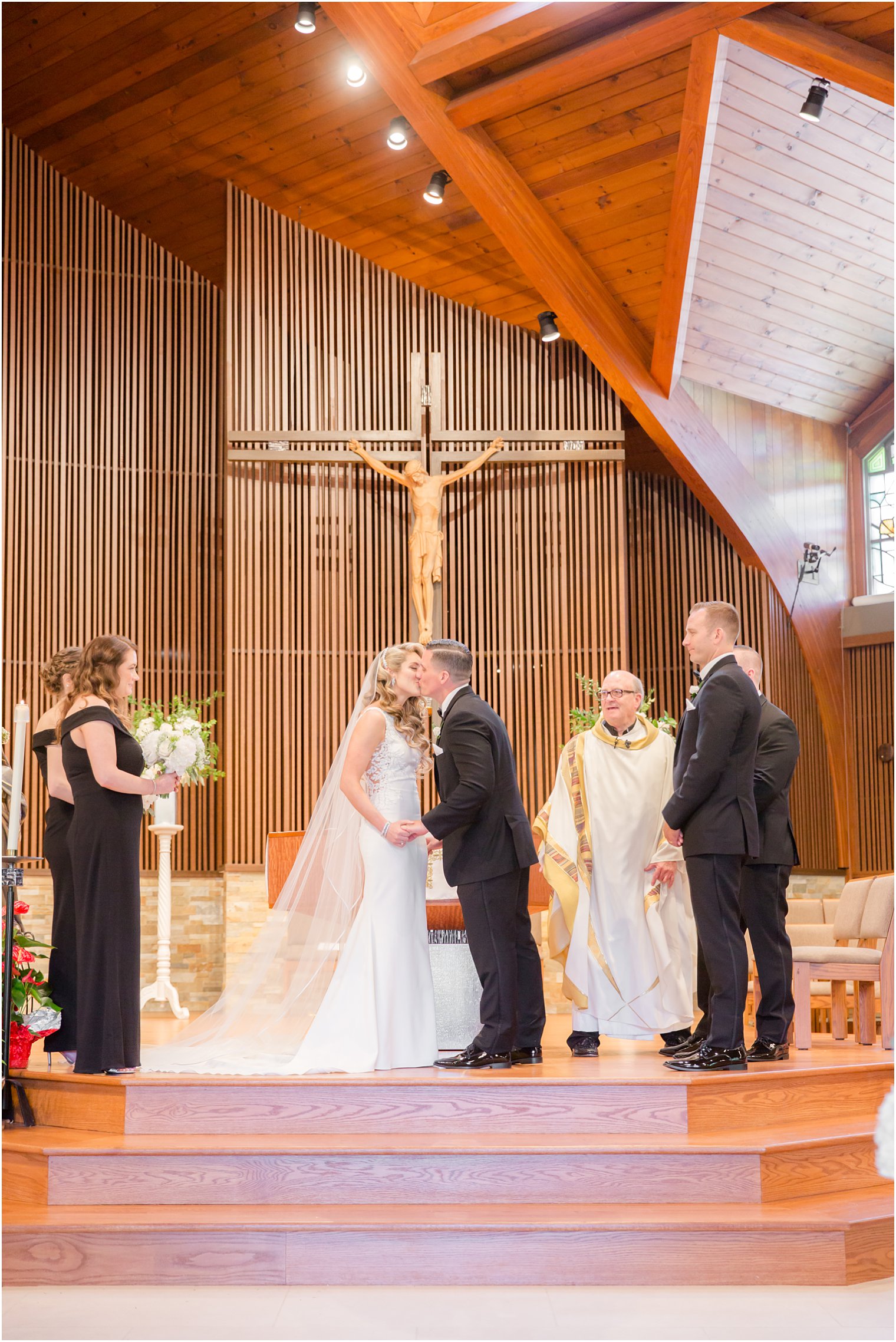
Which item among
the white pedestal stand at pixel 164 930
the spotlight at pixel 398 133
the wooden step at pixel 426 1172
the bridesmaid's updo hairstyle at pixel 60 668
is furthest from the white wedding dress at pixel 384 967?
the spotlight at pixel 398 133

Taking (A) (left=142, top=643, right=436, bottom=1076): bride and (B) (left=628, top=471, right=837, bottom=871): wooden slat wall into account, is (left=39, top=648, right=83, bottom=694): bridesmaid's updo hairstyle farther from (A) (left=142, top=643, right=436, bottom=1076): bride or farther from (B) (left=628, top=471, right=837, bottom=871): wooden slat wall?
(B) (left=628, top=471, right=837, bottom=871): wooden slat wall

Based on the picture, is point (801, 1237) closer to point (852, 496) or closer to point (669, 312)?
point (669, 312)

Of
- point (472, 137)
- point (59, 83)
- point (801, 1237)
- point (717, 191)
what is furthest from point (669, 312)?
point (801, 1237)

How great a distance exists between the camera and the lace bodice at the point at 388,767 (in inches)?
195

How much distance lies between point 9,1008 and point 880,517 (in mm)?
7698

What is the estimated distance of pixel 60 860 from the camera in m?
4.97

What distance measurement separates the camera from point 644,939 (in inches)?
203

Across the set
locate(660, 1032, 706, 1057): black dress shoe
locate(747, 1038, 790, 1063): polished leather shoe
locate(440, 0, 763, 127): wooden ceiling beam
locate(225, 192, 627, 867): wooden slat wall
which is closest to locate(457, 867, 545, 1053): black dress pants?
locate(660, 1032, 706, 1057): black dress shoe

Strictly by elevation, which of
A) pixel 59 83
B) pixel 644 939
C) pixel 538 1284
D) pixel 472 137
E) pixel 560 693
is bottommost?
pixel 538 1284

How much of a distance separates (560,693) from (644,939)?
445cm

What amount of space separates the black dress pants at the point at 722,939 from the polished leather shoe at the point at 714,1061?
19 mm

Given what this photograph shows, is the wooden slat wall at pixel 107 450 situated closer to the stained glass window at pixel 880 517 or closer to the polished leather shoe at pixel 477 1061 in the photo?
the stained glass window at pixel 880 517

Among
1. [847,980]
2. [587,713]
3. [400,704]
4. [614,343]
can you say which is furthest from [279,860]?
[614,343]

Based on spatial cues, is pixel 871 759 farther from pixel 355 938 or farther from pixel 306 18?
pixel 306 18
